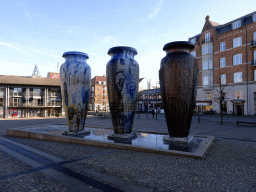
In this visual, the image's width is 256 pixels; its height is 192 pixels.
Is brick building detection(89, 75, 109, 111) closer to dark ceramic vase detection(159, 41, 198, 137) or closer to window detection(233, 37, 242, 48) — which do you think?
window detection(233, 37, 242, 48)

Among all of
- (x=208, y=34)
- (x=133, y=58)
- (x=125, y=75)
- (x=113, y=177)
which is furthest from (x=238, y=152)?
(x=208, y=34)

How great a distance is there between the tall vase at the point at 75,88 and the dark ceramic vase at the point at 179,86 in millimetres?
4249

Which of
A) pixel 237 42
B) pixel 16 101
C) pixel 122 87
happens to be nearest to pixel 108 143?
pixel 122 87

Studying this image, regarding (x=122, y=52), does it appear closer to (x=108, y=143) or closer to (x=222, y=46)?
(x=108, y=143)

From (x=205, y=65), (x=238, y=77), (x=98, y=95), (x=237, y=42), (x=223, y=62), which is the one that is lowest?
(x=98, y=95)

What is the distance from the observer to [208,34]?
1331 inches

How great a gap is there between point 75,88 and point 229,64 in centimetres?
2874

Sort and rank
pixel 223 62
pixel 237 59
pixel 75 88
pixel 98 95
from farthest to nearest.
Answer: pixel 98 95
pixel 223 62
pixel 237 59
pixel 75 88

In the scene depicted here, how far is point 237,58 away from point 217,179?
3067 centimetres

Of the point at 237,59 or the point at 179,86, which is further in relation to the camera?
the point at 237,59

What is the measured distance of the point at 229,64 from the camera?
3073cm

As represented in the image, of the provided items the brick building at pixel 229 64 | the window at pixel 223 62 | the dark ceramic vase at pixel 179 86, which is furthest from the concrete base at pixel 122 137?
the window at pixel 223 62

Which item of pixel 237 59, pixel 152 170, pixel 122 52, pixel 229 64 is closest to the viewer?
pixel 152 170

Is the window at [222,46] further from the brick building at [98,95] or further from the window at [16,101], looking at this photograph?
the brick building at [98,95]
